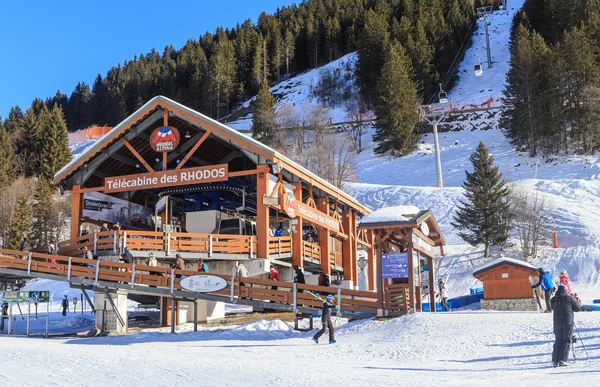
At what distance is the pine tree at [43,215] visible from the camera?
1851 inches

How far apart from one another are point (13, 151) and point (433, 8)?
6553cm

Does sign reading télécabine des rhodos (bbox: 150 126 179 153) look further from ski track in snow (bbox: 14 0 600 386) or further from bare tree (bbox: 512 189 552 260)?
bare tree (bbox: 512 189 552 260)

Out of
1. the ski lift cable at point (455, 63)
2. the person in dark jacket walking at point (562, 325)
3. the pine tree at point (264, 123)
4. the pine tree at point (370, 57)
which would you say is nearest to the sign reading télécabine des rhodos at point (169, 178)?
the person in dark jacket walking at point (562, 325)

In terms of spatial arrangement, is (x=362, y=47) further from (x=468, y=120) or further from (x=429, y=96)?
(x=468, y=120)

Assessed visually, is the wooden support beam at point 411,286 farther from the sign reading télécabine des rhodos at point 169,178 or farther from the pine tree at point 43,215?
the pine tree at point 43,215

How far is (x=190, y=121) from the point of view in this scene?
24.2 meters

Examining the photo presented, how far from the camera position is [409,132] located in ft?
205

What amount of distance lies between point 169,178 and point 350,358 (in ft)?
46.9

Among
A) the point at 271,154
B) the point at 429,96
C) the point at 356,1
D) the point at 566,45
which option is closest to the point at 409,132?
the point at 566,45

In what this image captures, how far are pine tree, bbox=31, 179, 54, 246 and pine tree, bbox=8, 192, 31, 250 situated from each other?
0.89 m

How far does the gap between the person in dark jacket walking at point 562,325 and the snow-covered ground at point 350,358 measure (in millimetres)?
185

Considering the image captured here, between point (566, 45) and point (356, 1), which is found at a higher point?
point (356, 1)

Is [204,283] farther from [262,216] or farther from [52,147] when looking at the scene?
[52,147]

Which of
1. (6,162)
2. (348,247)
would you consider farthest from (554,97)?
(6,162)
